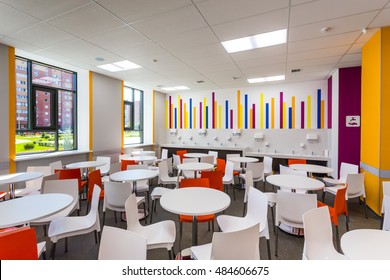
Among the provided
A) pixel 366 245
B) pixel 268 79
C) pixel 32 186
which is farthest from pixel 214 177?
pixel 268 79

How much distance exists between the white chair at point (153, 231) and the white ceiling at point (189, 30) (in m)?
2.44

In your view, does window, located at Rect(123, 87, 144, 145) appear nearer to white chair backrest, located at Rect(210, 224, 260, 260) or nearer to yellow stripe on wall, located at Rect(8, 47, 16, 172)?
yellow stripe on wall, located at Rect(8, 47, 16, 172)

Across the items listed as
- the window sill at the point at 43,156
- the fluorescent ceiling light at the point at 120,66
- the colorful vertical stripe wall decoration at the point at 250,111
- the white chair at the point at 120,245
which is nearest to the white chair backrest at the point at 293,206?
the white chair at the point at 120,245

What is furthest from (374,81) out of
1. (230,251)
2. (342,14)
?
(230,251)

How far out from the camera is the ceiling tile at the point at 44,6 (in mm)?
2506

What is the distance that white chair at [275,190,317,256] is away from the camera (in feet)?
7.07

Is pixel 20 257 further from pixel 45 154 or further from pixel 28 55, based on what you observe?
pixel 28 55

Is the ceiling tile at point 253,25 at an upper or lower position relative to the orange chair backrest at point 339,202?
upper

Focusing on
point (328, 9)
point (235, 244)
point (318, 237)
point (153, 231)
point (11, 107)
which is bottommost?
point (153, 231)

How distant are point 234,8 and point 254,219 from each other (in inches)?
104

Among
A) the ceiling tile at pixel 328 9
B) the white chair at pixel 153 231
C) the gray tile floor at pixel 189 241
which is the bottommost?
the gray tile floor at pixel 189 241

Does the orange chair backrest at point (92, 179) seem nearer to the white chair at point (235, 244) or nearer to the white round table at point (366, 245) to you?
the white chair at point (235, 244)

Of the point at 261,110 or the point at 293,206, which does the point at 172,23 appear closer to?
the point at 293,206

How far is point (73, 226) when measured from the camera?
7.14ft
